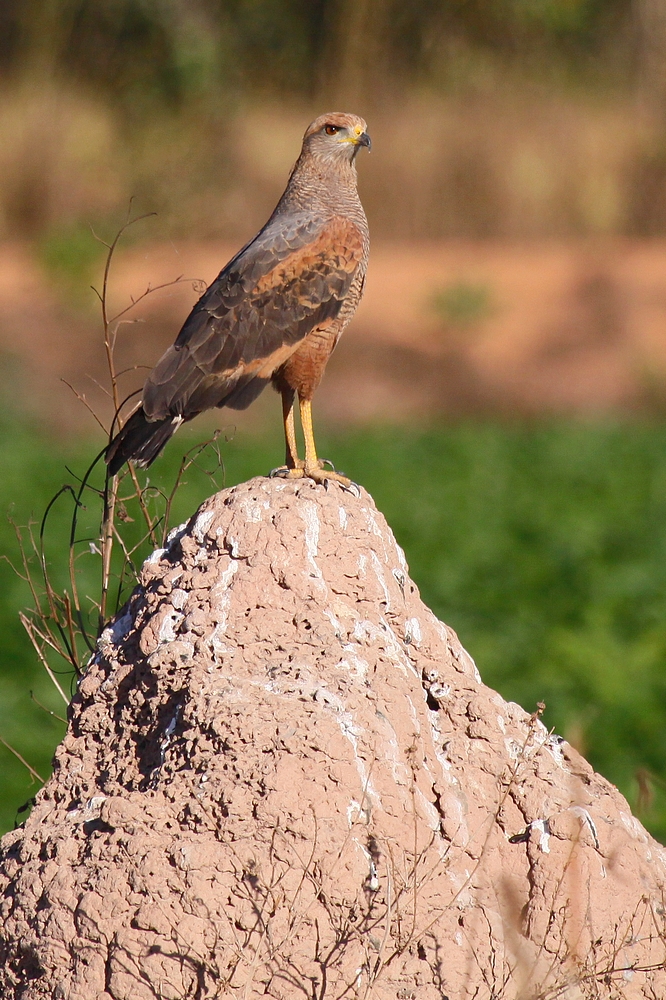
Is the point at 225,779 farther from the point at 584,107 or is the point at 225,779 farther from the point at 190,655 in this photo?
the point at 584,107

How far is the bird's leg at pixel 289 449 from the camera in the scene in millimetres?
4418

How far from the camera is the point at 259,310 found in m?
5.12

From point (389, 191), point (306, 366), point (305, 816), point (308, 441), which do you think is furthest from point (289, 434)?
point (389, 191)

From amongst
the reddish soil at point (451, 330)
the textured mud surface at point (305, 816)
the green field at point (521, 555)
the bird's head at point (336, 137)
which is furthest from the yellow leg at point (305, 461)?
the reddish soil at point (451, 330)

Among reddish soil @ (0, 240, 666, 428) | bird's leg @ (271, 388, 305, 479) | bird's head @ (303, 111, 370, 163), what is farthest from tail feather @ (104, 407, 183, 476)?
reddish soil @ (0, 240, 666, 428)

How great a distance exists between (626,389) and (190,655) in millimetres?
21799

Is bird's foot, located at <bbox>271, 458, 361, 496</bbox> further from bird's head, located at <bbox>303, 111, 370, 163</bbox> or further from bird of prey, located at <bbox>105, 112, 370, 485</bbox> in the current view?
bird's head, located at <bbox>303, 111, 370, 163</bbox>

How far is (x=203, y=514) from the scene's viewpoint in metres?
3.77

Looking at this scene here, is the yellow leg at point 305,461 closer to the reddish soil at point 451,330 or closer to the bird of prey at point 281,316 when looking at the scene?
the bird of prey at point 281,316

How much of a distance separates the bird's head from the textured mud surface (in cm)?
226

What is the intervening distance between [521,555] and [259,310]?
6.89 metres

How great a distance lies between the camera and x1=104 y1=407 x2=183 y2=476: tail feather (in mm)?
4523

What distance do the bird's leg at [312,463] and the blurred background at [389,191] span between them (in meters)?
12.2

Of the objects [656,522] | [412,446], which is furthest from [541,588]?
[412,446]
